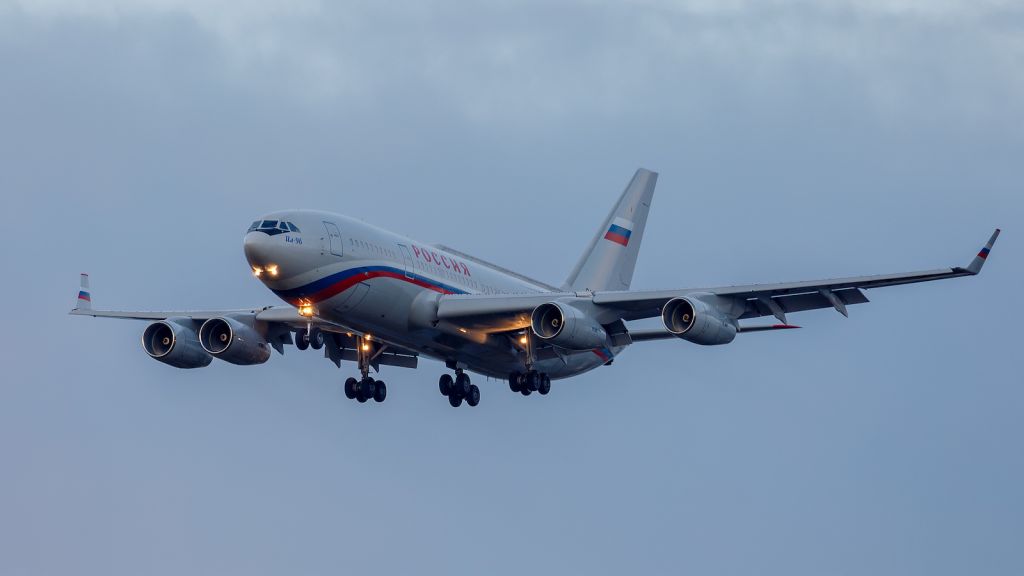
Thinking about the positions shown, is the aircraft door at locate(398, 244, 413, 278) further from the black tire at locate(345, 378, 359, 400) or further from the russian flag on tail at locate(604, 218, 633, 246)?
the russian flag on tail at locate(604, 218, 633, 246)

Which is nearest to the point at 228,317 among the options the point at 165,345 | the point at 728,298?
the point at 165,345

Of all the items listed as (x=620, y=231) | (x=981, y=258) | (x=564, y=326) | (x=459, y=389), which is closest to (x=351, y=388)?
(x=459, y=389)

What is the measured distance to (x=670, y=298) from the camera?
53781mm

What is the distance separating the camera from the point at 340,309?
52062 mm

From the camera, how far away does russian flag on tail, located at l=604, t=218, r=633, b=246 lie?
69875 mm

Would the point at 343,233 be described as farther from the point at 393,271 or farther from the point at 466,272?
the point at 466,272

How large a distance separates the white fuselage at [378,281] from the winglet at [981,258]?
47.7 ft

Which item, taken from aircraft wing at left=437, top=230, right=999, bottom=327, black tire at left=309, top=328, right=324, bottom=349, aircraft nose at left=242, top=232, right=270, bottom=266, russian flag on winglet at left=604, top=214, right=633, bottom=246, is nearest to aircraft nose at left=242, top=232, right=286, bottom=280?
aircraft nose at left=242, top=232, right=270, bottom=266

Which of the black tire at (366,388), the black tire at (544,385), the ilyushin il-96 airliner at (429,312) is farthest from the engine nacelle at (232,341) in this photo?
the black tire at (544,385)

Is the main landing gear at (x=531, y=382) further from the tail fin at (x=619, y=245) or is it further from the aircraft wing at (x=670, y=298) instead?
the tail fin at (x=619, y=245)

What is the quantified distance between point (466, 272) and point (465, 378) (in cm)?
461

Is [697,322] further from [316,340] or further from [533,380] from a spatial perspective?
[316,340]

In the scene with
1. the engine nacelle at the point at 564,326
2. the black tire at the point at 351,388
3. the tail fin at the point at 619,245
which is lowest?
the black tire at the point at 351,388

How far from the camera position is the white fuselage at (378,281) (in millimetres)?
50969
